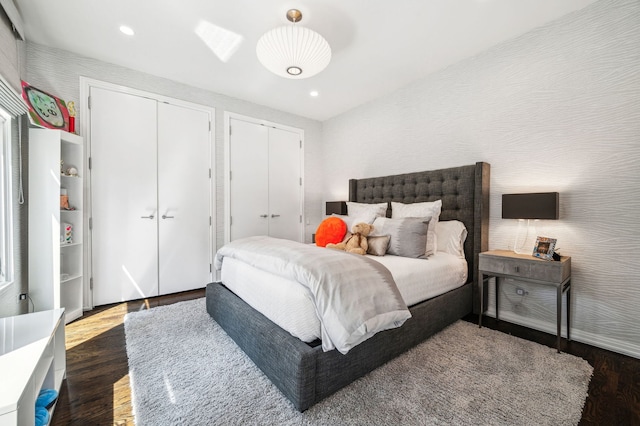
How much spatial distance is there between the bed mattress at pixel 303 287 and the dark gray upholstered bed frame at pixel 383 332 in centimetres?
6

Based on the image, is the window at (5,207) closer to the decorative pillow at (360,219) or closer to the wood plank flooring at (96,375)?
the wood plank flooring at (96,375)

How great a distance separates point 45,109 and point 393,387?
359 centimetres

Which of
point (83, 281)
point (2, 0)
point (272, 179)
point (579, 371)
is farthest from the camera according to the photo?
point (272, 179)

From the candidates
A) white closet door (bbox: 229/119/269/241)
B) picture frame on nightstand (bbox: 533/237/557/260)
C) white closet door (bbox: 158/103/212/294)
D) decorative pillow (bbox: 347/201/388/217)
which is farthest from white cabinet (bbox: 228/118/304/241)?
picture frame on nightstand (bbox: 533/237/557/260)

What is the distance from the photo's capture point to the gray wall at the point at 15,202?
196 centimetres

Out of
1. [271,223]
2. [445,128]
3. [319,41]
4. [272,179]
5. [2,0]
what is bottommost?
[271,223]

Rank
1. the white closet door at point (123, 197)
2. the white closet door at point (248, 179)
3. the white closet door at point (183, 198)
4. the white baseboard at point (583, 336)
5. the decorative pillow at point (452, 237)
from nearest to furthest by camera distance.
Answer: the white baseboard at point (583, 336) < the decorative pillow at point (452, 237) < the white closet door at point (123, 197) < the white closet door at point (183, 198) < the white closet door at point (248, 179)

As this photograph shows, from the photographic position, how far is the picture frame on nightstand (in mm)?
2014

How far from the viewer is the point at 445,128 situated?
294 centimetres

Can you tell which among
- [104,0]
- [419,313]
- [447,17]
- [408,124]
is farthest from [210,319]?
[447,17]

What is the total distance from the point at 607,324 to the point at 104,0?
455 cm

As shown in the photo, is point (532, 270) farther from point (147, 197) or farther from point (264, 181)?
point (147, 197)

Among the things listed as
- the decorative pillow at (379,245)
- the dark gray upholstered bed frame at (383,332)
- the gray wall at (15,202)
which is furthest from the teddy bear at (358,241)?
the gray wall at (15,202)

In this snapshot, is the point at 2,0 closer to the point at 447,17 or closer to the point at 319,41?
the point at 319,41
